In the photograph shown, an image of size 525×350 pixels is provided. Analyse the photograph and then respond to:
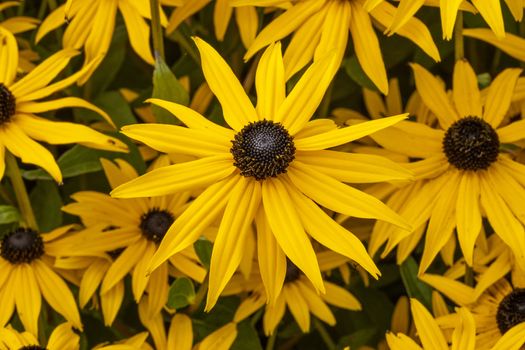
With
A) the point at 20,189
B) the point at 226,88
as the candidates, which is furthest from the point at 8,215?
the point at 226,88

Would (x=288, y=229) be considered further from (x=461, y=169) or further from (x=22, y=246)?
(x=22, y=246)

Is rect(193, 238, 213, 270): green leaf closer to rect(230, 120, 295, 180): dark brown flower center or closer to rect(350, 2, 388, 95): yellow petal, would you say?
rect(230, 120, 295, 180): dark brown flower center

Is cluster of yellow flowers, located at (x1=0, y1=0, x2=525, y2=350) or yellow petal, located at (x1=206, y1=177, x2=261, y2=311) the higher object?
cluster of yellow flowers, located at (x1=0, y1=0, x2=525, y2=350)

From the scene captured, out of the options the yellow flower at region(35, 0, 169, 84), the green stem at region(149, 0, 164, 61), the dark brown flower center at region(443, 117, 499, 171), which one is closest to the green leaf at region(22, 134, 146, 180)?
the yellow flower at region(35, 0, 169, 84)

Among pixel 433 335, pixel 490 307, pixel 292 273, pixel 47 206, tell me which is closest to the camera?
pixel 433 335

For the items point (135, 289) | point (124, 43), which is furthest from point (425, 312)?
point (124, 43)

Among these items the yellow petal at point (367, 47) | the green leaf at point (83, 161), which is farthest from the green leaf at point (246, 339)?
the yellow petal at point (367, 47)
